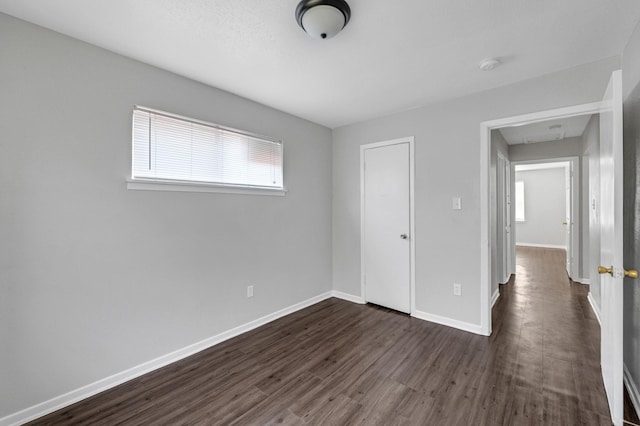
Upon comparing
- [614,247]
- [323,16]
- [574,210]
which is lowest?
[614,247]

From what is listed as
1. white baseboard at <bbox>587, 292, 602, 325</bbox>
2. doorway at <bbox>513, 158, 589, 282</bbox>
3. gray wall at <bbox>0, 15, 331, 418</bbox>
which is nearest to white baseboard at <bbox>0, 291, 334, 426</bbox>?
gray wall at <bbox>0, 15, 331, 418</bbox>

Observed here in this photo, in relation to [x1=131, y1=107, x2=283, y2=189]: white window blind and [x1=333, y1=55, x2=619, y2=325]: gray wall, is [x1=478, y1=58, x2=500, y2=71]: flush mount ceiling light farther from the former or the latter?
[x1=131, y1=107, x2=283, y2=189]: white window blind

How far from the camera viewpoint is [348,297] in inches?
154

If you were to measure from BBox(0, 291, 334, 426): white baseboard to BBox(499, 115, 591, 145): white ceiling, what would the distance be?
4029 millimetres

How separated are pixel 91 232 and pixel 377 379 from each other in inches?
94.2

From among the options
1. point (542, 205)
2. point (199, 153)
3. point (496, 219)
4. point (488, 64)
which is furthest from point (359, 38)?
point (542, 205)

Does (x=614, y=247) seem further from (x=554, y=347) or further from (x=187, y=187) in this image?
(x=187, y=187)

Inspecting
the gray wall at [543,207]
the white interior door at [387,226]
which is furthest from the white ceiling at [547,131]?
the gray wall at [543,207]

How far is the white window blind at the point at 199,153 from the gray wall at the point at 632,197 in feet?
9.79

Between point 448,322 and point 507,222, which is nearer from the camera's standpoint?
point 448,322

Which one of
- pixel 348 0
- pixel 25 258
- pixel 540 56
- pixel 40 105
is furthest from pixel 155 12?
pixel 540 56

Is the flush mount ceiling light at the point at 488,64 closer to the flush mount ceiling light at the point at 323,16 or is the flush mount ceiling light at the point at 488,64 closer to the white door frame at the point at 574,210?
the flush mount ceiling light at the point at 323,16

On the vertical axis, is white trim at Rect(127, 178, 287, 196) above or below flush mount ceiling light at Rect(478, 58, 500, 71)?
below

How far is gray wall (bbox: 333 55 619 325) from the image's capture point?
8.39ft
